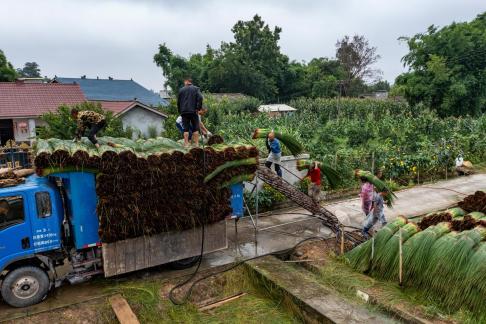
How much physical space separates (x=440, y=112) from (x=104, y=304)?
30025mm

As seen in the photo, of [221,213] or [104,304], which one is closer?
[104,304]

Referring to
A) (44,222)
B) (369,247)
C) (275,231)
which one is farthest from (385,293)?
(44,222)

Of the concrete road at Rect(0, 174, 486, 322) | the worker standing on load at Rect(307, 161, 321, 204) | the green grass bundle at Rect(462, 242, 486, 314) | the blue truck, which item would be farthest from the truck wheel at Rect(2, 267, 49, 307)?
the green grass bundle at Rect(462, 242, 486, 314)

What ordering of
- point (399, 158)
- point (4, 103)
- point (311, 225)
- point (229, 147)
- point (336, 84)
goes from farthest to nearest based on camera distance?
point (336, 84), point (4, 103), point (399, 158), point (311, 225), point (229, 147)

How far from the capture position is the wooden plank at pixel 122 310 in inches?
242

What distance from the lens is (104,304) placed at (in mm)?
6727

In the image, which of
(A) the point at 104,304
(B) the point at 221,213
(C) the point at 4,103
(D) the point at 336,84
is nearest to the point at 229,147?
(B) the point at 221,213

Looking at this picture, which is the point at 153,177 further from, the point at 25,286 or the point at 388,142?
the point at 388,142

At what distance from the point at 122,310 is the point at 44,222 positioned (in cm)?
201

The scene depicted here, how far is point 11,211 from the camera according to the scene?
6461 millimetres

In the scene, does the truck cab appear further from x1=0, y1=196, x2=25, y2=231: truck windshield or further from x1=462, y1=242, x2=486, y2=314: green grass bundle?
x1=462, y1=242, x2=486, y2=314: green grass bundle

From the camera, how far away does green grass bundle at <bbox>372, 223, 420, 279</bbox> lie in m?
7.53

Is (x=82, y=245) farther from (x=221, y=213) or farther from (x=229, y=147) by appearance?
(x=229, y=147)

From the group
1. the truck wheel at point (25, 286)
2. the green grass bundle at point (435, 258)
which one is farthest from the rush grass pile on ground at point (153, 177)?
the green grass bundle at point (435, 258)
